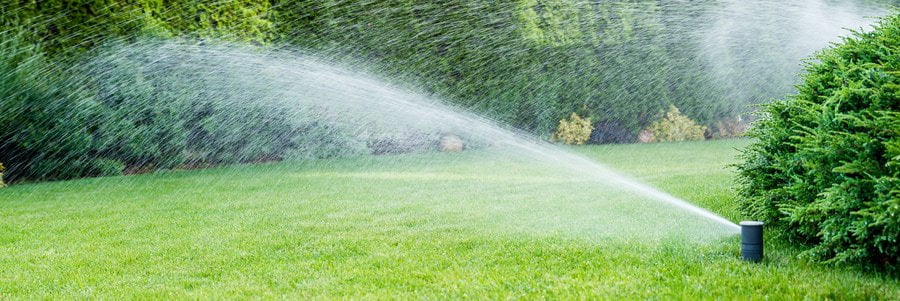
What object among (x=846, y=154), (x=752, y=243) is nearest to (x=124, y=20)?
(x=752, y=243)

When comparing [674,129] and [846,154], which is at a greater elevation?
[846,154]

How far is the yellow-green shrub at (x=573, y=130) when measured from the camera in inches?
635

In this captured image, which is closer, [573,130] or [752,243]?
[752,243]

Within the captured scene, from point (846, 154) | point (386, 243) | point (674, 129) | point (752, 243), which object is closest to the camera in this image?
point (846, 154)

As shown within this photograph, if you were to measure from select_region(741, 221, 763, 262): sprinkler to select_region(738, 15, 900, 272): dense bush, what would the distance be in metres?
0.22

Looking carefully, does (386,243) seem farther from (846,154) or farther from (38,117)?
(38,117)

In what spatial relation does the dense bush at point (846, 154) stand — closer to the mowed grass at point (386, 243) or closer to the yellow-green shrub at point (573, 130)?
the mowed grass at point (386, 243)

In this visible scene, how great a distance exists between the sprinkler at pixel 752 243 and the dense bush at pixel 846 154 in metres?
0.22

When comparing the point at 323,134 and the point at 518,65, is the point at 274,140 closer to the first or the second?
the point at 323,134

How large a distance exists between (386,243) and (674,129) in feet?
42.3

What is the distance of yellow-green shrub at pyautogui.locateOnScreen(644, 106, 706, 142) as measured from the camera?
17.2m

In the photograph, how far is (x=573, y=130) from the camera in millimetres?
16141

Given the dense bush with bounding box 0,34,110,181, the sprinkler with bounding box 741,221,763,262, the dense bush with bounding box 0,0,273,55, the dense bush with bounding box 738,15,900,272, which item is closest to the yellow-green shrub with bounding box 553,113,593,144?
the dense bush with bounding box 0,0,273,55

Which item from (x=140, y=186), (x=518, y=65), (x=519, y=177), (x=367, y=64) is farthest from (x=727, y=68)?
(x=140, y=186)
